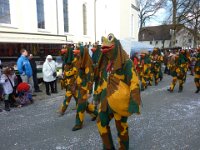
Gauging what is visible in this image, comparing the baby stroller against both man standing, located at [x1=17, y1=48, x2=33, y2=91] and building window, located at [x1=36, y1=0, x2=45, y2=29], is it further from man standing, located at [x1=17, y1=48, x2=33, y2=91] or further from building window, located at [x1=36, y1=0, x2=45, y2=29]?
building window, located at [x1=36, y1=0, x2=45, y2=29]

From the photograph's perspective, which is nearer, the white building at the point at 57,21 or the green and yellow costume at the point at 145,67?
the green and yellow costume at the point at 145,67

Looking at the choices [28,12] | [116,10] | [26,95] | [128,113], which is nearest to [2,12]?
[28,12]

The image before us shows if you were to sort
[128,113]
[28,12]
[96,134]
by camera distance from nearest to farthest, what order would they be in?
[128,113], [96,134], [28,12]

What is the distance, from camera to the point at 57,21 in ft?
74.7

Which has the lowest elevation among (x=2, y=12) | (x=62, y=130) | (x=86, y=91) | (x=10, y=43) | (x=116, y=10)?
(x=62, y=130)

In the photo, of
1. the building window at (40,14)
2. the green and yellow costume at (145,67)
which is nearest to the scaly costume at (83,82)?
the green and yellow costume at (145,67)

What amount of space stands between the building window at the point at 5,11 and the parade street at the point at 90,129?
10.4 m

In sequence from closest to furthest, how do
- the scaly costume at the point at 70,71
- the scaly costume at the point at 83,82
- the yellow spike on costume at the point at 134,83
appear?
the yellow spike on costume at the point at 134,83, the scaly costume at the point at 83,82, the scaly costume at the point at 70,71

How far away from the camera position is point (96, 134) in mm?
5695

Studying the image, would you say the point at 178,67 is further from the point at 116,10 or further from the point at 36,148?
the point at 116,10

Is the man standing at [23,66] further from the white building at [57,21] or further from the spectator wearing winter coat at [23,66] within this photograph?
the white building at [57,21]

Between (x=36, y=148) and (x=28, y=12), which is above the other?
(x=28, y=12)

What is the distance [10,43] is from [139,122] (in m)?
9.04

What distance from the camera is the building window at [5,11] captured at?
17109 millimetres
